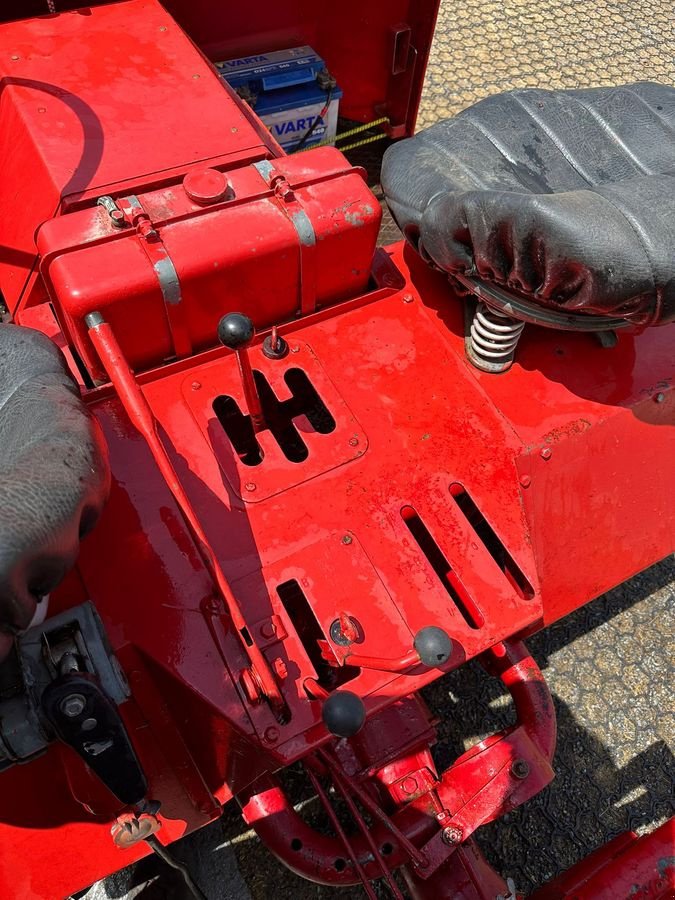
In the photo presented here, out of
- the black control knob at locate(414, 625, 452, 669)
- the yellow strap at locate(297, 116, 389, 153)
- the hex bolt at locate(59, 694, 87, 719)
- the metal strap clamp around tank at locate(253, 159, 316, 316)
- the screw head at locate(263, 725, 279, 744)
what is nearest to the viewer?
the hex bolt at locate(59, 694, 87, 719)

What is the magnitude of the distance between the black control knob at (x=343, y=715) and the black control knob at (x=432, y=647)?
0.18 m

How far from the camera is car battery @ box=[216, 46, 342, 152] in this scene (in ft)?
9.11

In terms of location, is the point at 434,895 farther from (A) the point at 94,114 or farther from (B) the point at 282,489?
(A) the point at 94,114

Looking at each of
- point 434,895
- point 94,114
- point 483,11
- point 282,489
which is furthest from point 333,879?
point 483,11

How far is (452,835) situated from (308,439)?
1022 mm

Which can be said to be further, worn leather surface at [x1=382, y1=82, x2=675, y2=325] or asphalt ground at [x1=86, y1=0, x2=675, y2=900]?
asphalt ground at [x1=86, y1=0, x2=675, y2=900]

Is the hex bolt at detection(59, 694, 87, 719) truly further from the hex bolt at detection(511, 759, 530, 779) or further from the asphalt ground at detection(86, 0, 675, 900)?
the asphalt ground at detection(86, 0, 675, 900)

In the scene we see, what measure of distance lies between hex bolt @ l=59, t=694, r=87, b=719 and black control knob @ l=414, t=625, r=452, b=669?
2.08 ft

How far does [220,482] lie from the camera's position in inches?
65.3

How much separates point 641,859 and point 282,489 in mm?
1141

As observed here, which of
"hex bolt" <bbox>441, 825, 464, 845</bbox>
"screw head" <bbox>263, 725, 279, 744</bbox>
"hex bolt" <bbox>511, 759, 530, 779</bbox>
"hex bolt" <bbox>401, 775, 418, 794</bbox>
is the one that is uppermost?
"screw head" <bbox>263, 725, 279, 744</bbox>

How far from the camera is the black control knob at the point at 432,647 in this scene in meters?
1.33

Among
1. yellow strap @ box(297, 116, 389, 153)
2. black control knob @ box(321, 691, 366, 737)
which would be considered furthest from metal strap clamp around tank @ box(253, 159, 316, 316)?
yellow strap @ box(297, 116, 389, 153)

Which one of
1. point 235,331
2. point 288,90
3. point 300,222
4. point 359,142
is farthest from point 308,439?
point 359,142
